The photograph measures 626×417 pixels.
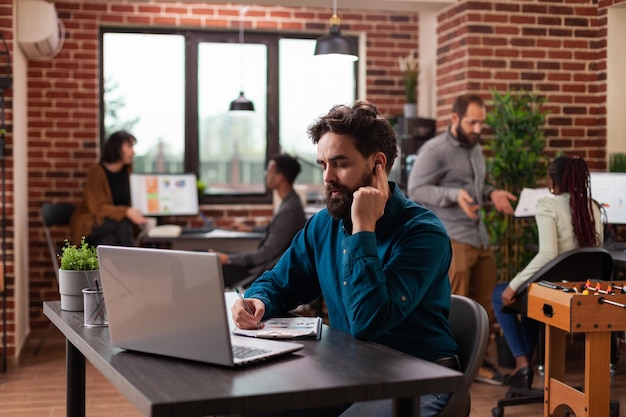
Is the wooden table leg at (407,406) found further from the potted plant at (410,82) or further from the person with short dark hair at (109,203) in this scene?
the potted plant at (410,82)

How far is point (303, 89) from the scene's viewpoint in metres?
7.62

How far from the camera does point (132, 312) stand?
6.55 feet

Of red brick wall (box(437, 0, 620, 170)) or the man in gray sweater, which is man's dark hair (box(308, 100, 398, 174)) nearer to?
the man in gray sweater

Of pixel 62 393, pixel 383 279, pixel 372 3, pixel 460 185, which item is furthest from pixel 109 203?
pixel 383 279

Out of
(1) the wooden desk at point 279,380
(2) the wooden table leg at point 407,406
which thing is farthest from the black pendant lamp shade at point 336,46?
(2) the wooden table leg at point 407,406

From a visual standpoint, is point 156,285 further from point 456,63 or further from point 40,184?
point 40,184

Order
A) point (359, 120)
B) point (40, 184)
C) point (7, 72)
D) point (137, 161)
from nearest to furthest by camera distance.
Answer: point (359, 120), point (7, 72), point (40, 184), point (137, 161)

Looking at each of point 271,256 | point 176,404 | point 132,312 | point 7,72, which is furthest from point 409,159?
point 176,404

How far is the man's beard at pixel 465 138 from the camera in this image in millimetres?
4996

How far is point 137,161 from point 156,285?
5627 millimetres

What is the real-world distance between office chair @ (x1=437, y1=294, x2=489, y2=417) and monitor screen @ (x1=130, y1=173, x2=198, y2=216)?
4.65 metres

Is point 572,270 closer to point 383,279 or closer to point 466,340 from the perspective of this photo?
point 466,340

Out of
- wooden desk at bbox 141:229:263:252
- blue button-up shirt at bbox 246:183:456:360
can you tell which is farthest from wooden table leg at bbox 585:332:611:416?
wooden desk at bbox 141:229:263:252

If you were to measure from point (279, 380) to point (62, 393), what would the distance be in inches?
135
